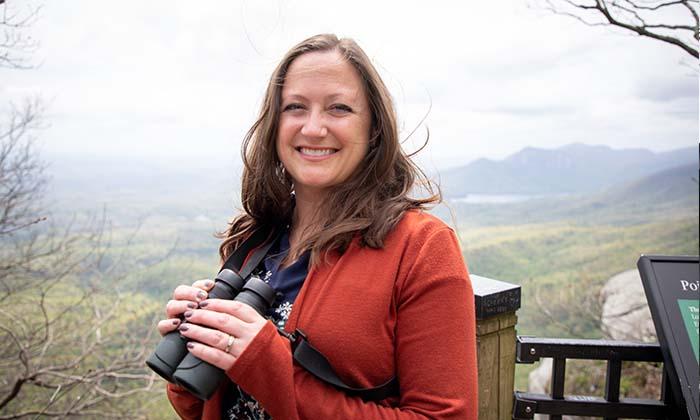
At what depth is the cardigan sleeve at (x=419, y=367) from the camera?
112 cm

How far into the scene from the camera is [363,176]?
1479mm

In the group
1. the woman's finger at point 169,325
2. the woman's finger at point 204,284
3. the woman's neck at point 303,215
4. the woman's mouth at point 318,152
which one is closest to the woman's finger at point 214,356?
the woman's finger at point 169,325

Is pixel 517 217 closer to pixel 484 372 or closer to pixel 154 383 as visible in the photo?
pixel 154 383

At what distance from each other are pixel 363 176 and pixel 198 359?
682 millimetres

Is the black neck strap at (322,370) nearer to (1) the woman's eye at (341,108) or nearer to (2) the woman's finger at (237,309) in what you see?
(2) the woman's finger at (237,309)

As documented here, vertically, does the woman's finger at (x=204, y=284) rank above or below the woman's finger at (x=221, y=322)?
above

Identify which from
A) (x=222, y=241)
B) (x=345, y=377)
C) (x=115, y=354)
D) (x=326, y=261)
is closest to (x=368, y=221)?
(x=326, y=261)

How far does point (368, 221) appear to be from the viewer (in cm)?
134

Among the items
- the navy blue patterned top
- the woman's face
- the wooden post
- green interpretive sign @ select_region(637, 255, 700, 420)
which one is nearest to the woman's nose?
the woman's face

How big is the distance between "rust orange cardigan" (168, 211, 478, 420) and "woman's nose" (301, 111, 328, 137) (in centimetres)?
35

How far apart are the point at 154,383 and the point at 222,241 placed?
406 cm

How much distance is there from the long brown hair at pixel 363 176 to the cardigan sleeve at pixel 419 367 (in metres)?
0.18

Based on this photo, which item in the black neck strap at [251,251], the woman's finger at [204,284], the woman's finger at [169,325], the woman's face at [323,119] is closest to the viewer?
the woman's finger at [169,325]

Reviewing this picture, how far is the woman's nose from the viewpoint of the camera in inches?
54.8
